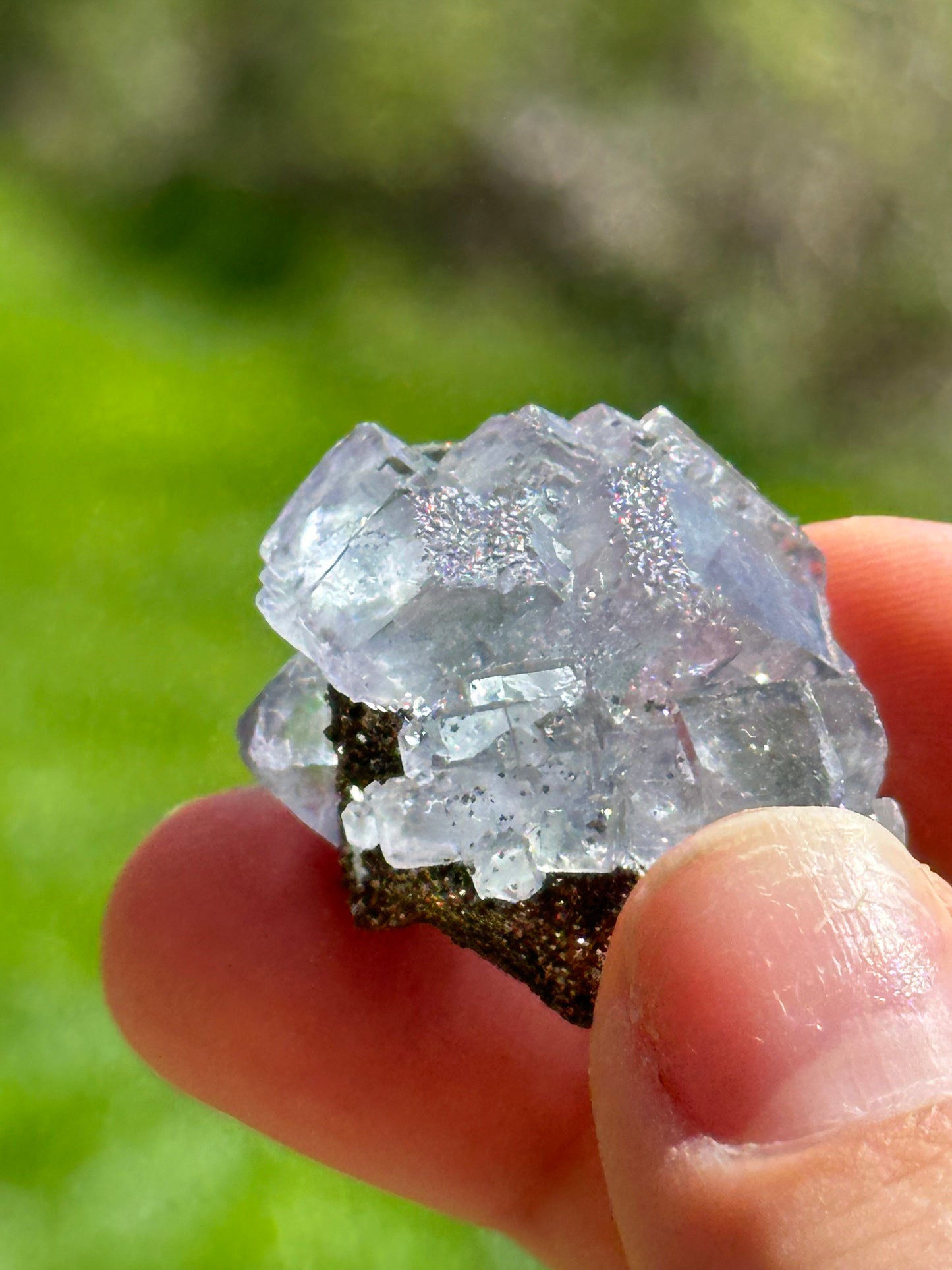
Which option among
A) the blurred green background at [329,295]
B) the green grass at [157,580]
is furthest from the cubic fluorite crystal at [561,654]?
the blurred green background at [329,295]

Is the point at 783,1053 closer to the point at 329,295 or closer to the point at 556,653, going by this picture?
the point at 556,653

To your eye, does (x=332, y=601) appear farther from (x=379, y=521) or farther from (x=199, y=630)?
(x=199, y=630)

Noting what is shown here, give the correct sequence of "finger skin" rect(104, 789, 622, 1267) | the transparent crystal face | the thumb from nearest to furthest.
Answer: the thumb → the transparent crystal face → "finger skin" rect(104, 789, 622, 1267)

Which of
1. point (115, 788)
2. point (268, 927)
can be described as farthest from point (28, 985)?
point (268, 927)

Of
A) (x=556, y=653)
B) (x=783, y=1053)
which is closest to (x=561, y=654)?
(x=556, y=653)

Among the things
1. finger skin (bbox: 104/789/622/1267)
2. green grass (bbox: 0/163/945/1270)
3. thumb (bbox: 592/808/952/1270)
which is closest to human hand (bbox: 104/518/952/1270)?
finger skin (bbox: 104/789/622/1267)

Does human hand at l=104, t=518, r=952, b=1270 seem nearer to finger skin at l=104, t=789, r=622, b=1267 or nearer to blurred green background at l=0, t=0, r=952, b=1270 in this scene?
finger skin at l=104, t=789, r=622, b=1267
